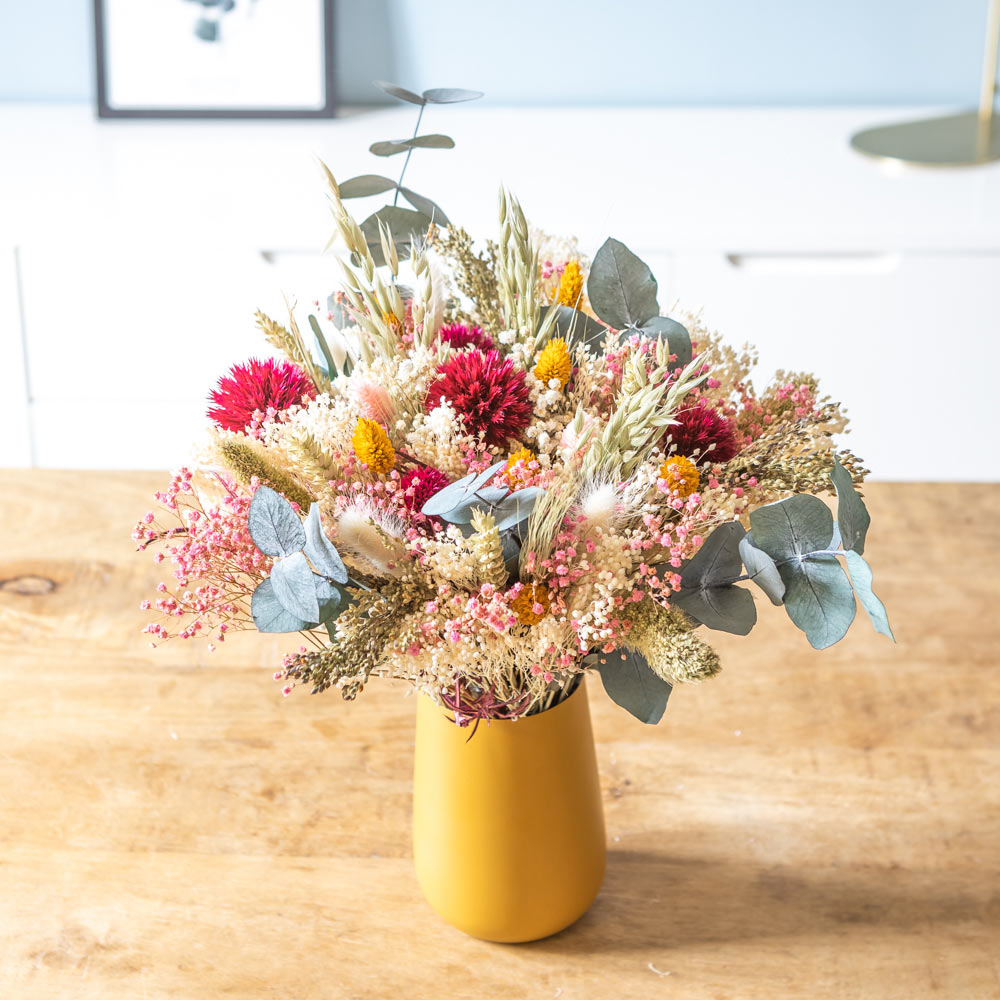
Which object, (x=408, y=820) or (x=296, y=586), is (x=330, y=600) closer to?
(x=296, y=586)

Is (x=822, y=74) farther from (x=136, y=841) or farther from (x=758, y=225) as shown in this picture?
(x=136, y=841)

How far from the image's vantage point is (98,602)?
3.43ft

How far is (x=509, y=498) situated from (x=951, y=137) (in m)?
1.85

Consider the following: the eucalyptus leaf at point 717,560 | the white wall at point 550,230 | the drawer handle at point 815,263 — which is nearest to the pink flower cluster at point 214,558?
the eucalyptus leaf at point 717,560

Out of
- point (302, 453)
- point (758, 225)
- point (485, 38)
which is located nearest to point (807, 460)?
point (302, 453)

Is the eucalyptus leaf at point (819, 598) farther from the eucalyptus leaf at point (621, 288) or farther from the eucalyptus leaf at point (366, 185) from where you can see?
the eucalyptus leaf at point (366, 185)

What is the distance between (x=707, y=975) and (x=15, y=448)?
5.39 ft

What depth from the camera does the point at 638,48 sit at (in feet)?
7.30

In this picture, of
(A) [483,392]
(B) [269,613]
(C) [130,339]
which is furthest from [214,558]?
(C) [130,339]

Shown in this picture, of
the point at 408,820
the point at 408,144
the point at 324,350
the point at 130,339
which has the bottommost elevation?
the point at 408,820

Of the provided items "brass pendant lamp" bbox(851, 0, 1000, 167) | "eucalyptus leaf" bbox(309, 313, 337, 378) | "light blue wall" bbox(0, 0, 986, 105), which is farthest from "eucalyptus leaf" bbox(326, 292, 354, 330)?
"light blue wall" bbox(0, 0, 986, 105)

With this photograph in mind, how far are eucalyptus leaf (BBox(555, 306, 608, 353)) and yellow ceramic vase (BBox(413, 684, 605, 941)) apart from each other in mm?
203

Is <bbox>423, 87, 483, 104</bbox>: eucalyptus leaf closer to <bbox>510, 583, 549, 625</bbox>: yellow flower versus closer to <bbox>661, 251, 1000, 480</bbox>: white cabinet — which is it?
<bbox>510, 583, 549, 625</bbox>: yellow flower

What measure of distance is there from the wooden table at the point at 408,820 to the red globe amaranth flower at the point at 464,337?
0.36m
